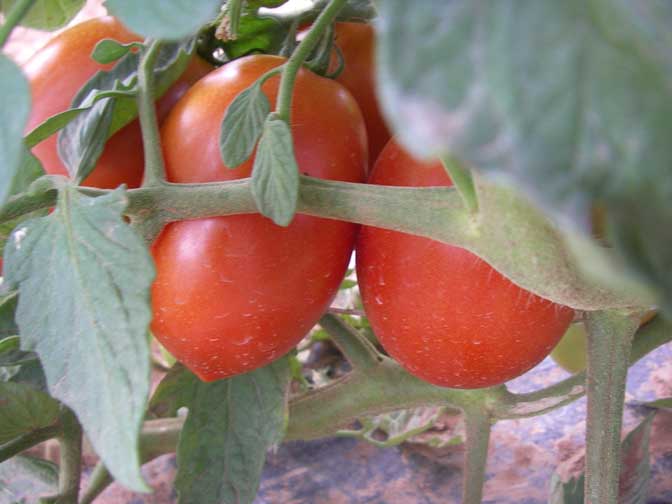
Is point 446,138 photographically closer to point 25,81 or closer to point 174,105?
point 25,81

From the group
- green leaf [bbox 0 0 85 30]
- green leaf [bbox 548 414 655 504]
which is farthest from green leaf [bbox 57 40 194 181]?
green leaf [bbox 548 414 655 504]

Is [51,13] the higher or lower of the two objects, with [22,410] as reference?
higher

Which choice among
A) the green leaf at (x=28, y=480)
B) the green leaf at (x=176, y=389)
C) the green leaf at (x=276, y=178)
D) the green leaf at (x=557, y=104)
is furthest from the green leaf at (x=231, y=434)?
the green leaf at (x=557, y=104)

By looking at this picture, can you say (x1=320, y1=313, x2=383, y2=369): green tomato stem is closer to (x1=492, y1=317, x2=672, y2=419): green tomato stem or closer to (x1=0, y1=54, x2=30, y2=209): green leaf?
(x1=492, y1=317, x2=672, y2=419): green tomato stem

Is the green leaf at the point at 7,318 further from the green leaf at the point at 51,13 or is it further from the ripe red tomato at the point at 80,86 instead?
the green leaf at the point at 51,13

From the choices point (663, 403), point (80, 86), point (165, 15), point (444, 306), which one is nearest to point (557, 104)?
point (165, 15)

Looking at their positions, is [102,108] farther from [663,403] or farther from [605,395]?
[663,403]

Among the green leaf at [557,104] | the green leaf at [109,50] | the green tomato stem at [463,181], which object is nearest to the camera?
the green leaf at [557,104]
